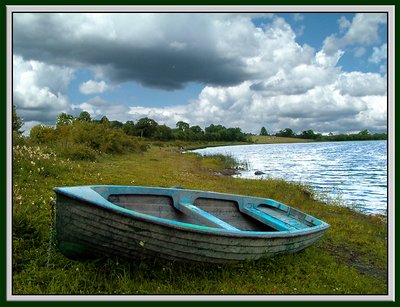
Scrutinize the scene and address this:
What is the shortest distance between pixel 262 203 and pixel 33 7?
7.57 m

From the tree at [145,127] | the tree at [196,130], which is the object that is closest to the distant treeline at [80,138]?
the tree at [145,127]

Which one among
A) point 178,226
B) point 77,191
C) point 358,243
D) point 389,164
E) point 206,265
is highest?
point 389,164

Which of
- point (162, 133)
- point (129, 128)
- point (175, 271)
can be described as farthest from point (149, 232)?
point (162, 133)

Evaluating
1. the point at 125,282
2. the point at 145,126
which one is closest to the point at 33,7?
the point at 125,282

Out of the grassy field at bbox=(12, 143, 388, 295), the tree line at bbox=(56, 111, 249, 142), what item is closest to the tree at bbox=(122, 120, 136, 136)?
the tree line at bbox=(56, 111, 249, 142)

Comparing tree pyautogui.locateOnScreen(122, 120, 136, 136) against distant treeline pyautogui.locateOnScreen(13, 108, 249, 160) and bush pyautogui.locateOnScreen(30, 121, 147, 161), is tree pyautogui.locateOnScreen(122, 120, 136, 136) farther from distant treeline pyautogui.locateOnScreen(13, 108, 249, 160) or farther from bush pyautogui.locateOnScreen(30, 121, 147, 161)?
bush pyautogui.locateOnScreen(30, 121, 147, 161)

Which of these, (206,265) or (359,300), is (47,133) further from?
(359,300)

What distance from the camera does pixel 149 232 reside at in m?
5.92

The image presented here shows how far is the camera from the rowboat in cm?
580

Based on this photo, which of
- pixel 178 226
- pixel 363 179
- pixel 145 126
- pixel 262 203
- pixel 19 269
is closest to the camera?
pixel 178 226

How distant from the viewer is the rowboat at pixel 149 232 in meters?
5.80

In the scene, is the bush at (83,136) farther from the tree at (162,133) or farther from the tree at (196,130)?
the tree at (196,130)

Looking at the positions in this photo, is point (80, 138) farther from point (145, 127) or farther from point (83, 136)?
point (145, 127)

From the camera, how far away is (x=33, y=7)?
573cm
